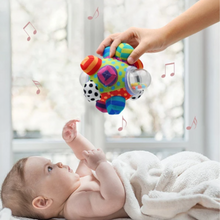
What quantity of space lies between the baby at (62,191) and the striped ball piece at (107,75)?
0.25m

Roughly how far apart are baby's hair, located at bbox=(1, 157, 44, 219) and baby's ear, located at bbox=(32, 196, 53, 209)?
0.02 m

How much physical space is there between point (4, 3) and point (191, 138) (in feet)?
4.64

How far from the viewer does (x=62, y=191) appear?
112 cm

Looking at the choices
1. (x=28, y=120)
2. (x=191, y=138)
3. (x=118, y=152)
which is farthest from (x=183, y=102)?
(x=28, y=120)

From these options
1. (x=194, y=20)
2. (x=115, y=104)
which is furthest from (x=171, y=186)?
(x=194, y=20)

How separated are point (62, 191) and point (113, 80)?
0.44m

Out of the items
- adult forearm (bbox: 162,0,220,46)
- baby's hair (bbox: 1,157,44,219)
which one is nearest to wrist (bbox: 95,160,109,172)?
baby's hair (bbox: 1,157,44,219)

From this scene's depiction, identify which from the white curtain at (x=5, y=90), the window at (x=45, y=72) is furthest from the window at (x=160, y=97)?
the white curtain at (x=5, y=90)

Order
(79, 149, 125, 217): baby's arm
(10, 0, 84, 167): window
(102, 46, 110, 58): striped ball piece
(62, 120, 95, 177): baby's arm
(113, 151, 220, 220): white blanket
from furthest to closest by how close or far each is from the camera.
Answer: (10, 0, 84, 167): window
(62, 120, 95, 177): baby's arm
(102, 46, 110, 58): striped ball piece
(79, 149, 125, 217): baby's arm
(113, 151, 220, 220): white blanket

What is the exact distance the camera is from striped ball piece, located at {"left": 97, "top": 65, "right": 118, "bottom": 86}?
3.43ft

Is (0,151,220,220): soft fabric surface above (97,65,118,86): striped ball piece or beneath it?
beneath

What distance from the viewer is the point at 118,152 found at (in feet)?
6.70

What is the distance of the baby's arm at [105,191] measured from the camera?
101cm

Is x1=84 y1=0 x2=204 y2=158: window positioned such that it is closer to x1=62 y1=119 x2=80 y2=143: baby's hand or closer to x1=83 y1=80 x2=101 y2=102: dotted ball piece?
x1=62 y1=119 x2=80 y2=143: baby's hand
